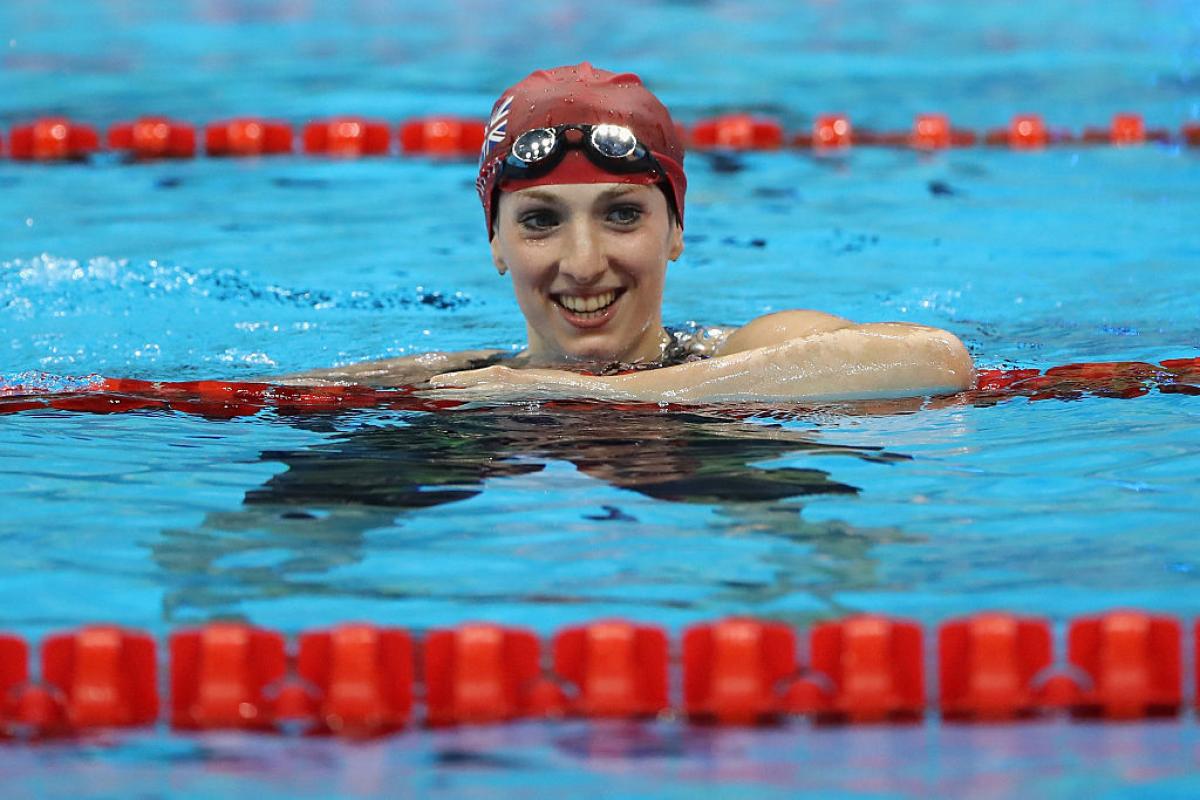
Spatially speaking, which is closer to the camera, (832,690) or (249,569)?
(832,690)

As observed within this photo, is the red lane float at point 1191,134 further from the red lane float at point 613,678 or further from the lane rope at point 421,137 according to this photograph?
the red lane float at point 613,678

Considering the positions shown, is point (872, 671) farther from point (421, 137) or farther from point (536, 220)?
point (421, 137)

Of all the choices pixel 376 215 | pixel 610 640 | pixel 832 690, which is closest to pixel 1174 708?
pixel 832 690

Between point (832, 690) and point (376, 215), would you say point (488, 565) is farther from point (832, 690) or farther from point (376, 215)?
point (376, 215)

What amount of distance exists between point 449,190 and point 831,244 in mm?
1832

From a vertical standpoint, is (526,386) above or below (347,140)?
below

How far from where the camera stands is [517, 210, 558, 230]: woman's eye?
4098 millimetres

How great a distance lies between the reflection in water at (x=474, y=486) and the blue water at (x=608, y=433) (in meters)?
0.01

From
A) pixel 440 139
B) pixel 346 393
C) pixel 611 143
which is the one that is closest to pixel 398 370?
pixel 346 393

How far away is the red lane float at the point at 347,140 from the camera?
27.6 feet

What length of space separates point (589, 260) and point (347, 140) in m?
4.70

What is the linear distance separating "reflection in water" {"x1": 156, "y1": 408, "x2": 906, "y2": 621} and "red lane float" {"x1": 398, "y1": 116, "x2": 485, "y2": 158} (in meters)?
4.40

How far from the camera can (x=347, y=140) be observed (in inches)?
332

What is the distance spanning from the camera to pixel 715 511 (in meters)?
3.42
